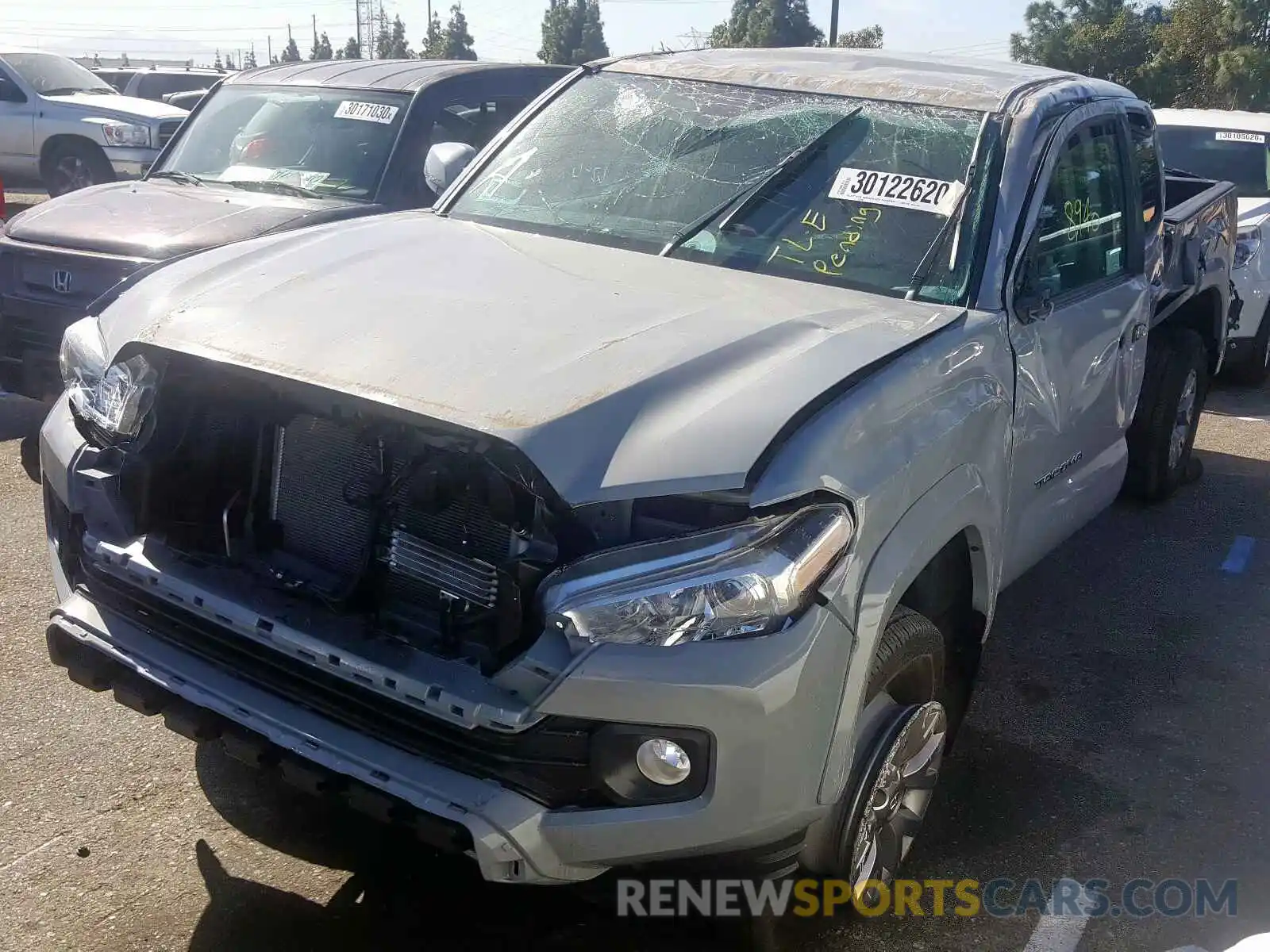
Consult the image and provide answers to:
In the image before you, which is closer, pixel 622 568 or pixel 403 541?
pixel 622 568

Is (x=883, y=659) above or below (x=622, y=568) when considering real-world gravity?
below

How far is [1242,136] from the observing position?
30.9ft

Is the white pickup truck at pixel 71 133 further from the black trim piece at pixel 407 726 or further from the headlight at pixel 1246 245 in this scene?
the black trim piece at pixel 407 726

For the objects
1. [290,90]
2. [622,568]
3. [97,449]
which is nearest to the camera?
[622,568]

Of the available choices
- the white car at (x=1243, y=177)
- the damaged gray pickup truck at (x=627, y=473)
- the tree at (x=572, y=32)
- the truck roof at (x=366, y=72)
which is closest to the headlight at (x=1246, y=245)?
the white car at (x=1243, y=177)

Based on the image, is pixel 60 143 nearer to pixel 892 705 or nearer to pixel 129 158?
pixel 129 158

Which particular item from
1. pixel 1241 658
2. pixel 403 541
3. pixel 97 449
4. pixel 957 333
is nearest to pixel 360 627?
pixel 403 541

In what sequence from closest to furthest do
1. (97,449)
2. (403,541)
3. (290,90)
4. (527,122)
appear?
(403,541), (97,449), (527,122), (290,90)

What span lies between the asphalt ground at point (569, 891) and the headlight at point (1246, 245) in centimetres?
428

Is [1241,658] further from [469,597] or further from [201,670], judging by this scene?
[201,670]

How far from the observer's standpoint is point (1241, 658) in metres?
4.63

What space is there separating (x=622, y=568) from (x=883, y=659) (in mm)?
689

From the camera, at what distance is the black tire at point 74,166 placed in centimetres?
1454

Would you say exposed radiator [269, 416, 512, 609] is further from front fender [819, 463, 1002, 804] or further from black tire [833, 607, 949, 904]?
black tire [833, 607, 949, 904]
